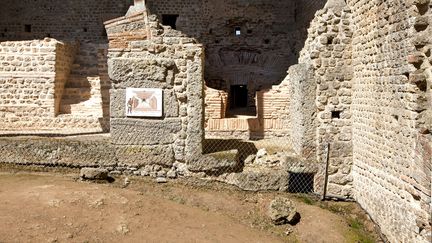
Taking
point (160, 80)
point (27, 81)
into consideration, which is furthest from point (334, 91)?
point (27, 81)

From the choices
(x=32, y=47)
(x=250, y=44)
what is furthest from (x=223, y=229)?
(x=250, y=44)

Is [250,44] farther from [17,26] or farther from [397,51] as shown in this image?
[397,51]

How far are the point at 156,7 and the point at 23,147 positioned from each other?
1192cm

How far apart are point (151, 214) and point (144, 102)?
2184 mm

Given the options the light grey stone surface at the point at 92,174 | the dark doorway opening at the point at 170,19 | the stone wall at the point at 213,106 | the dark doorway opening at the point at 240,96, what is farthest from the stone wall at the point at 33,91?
the dark doorway opening at the point at 240,96

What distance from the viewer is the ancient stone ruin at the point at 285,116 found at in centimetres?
546

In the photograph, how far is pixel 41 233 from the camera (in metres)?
5.55

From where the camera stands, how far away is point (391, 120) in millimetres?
5961

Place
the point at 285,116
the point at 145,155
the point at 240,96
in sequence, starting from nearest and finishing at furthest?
1. the point at 145,155
2. the point at 285,116
3. the point at 240,96

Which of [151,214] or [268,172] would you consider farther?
[268,172]

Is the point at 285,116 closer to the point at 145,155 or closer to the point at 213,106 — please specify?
the point at 213,106

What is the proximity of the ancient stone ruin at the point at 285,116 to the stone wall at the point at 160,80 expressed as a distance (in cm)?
2

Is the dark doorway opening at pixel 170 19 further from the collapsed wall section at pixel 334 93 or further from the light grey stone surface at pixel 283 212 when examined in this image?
the light grey stone surface at pixel 283 212

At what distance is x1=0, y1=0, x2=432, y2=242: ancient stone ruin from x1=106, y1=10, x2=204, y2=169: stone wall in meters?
0.02
